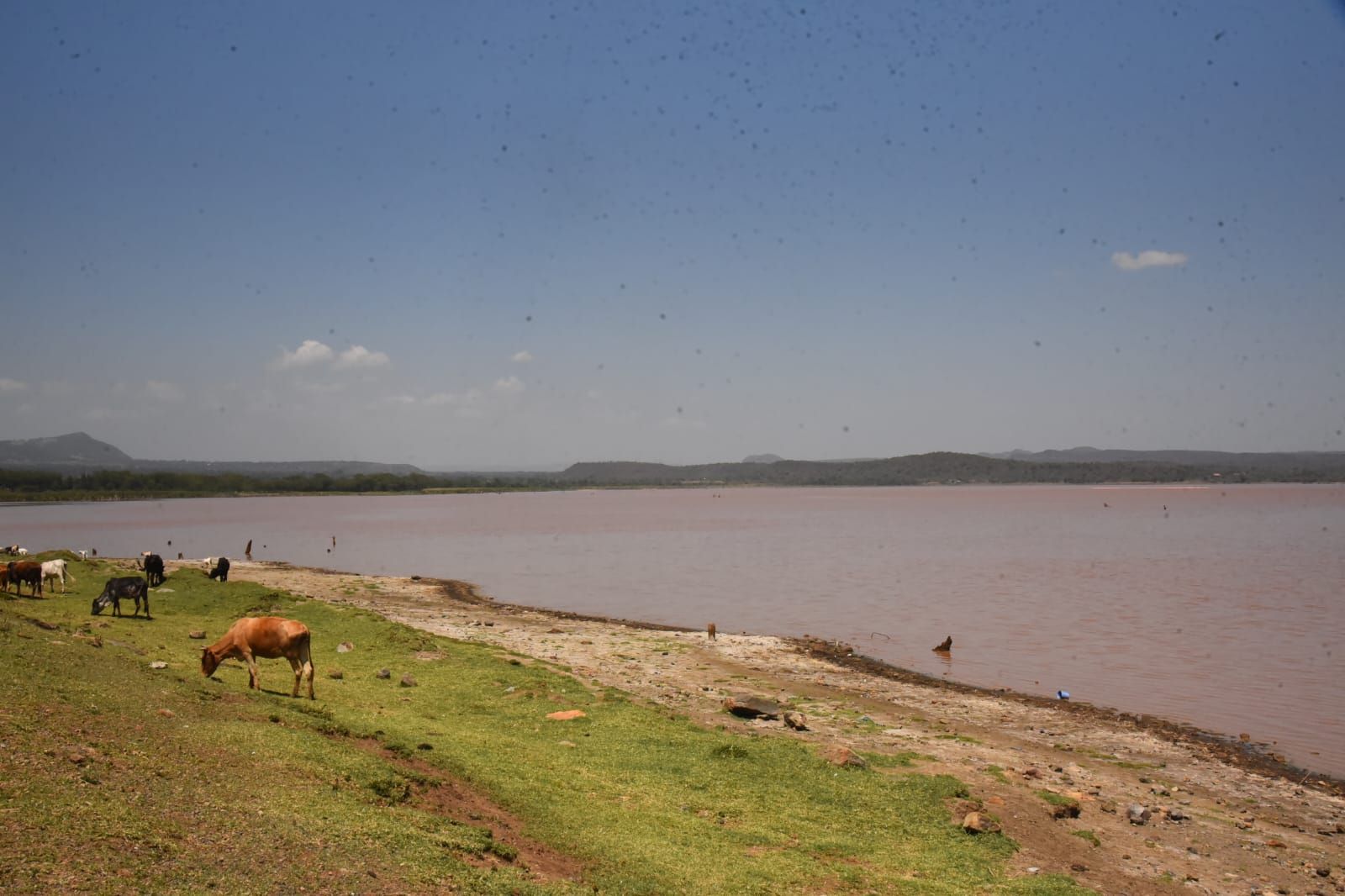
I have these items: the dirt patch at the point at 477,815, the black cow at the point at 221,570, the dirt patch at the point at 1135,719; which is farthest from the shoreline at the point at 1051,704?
the dirt patch at the point at 477,815

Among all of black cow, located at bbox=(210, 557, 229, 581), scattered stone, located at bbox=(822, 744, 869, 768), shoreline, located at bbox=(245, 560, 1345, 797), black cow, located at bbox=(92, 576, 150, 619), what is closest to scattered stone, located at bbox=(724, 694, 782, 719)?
scattered stone, located at bbox=(822, 744, 869, 768)

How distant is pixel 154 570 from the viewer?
27750 mm

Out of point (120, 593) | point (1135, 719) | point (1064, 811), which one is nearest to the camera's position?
point (1064, 811)

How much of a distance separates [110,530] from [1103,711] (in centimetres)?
9612

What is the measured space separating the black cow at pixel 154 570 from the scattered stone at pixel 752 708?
64.9 feet

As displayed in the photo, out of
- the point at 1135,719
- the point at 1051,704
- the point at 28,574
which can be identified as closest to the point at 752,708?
the point at 1051,704

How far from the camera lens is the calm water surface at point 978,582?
26.0 meters

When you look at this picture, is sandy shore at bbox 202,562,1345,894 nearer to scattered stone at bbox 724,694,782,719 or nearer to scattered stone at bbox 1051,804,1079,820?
scattered stone at bbox 1051,804,1079,820

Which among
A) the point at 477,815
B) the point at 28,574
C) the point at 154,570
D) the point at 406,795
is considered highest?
the point at 28,574

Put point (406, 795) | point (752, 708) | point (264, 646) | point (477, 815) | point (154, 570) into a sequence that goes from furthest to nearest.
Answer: point (154, 570) → point (752, 708) → point (264, 646) → point (477, 815) → point (406, 795)

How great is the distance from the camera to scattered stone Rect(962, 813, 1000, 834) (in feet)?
40.3

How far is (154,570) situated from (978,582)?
134 feet

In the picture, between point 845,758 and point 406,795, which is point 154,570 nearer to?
point 406,795

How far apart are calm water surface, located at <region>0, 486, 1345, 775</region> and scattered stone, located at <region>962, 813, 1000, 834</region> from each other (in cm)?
1091
